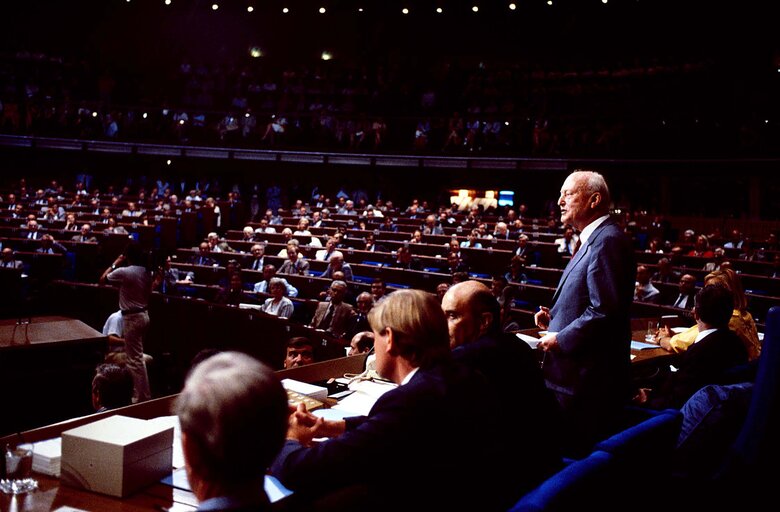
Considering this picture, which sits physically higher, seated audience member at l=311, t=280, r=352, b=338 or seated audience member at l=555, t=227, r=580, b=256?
seated audience member at l=555, t=227, r=580, b=256

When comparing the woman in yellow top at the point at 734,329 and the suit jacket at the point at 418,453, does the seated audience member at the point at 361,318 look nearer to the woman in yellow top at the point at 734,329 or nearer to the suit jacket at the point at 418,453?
the woman in yellow top at the point at 734,329

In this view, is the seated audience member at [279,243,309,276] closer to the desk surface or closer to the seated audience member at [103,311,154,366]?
the seated audience member at [103,311,154,366]

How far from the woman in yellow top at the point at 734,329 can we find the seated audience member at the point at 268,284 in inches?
192

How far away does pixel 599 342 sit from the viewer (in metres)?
2.33

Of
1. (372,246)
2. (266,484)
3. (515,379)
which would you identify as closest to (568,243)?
(372,246)

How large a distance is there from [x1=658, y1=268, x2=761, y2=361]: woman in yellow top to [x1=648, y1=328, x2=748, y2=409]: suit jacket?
60cm

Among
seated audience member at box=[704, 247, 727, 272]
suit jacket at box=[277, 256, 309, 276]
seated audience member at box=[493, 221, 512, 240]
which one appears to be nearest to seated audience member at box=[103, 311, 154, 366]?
suit jacket at box=[277, 256, 309, 276]

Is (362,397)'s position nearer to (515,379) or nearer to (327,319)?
(515,379)

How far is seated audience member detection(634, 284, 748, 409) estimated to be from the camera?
2867 mm

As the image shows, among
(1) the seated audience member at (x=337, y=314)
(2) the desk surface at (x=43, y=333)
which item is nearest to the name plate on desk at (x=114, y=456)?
(2) the desk surface at (x=43, y=333)

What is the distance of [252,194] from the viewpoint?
17.4m

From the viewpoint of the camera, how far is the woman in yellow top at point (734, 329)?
3516 mm

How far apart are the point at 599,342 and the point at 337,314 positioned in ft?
14.2

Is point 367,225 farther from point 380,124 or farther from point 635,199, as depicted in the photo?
point 635,199
